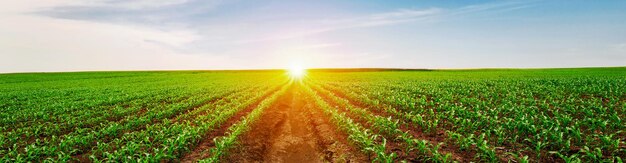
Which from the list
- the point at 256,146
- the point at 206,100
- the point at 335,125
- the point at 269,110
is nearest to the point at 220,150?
the point at 256,146

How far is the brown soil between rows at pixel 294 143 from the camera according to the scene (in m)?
10.0

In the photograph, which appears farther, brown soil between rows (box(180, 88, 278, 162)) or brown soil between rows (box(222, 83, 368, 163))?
brown soil between rows (box(222, 83, 368, 163))

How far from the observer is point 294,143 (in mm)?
11766

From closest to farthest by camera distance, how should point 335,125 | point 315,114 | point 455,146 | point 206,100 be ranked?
point 455,146
point 335,125
point 315,114
point 206,100

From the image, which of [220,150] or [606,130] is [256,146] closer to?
[220,150]

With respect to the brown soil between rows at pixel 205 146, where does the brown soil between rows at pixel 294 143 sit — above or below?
below

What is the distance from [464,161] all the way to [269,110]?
40.6ft

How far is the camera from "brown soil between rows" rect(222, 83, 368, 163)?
10.0m

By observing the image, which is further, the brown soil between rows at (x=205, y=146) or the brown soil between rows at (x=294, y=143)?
the brown soil between rows at (x=294, y=143)

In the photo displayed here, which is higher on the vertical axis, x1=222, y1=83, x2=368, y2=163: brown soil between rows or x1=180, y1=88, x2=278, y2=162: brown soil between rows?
x1=180, y1=88, x2=278, y2=162: brown soil between rows

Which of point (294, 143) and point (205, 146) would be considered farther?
point (294, 143)

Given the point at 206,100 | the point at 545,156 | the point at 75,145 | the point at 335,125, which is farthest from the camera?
the point at 206,100

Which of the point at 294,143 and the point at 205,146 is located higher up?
the point at 205,146

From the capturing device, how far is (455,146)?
9.70 metres
